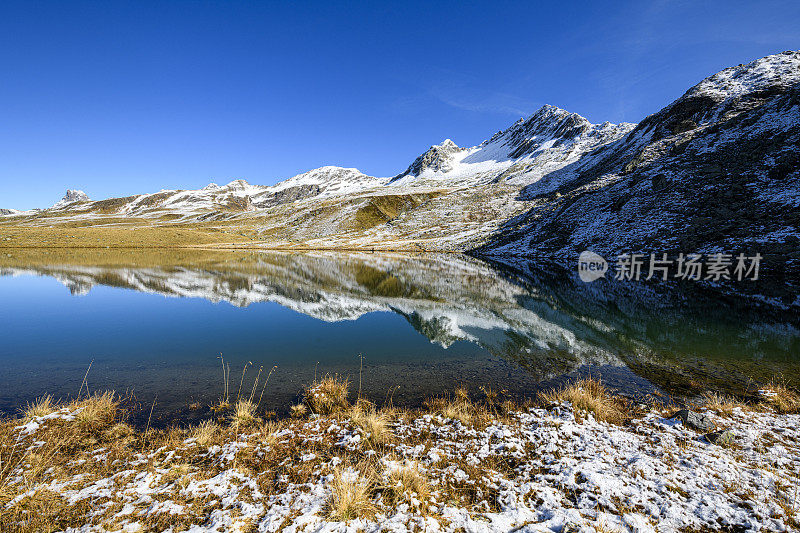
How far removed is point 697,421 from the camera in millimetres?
9039

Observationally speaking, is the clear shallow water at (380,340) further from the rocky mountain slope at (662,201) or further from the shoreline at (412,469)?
the rocky mountain slope at (662,201)

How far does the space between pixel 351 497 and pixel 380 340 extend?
1284 centimetres

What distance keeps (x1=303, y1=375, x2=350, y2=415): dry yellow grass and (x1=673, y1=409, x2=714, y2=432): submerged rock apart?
1058 centimetres

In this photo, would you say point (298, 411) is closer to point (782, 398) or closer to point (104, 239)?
point (782, 398)

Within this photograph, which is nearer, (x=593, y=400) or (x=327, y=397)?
(x=593, y=400)

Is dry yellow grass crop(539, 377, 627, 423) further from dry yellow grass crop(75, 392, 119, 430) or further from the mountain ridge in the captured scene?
the mountain ridge

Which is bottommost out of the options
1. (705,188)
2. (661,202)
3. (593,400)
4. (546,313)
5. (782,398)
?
(593,400)

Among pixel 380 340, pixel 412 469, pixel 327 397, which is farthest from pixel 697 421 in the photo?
pixel 380 340

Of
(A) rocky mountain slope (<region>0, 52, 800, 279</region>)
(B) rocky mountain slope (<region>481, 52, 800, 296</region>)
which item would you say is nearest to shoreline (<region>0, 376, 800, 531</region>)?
(A) rocky mountain slope (<region>0, 52, 800, 279</region>)

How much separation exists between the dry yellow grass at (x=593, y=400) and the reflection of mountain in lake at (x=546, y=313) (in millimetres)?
2306

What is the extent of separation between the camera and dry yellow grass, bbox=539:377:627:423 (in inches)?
398

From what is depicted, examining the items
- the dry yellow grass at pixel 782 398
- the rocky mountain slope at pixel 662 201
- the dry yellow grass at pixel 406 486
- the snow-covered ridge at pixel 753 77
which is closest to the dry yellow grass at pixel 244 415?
the dry yellow grass at pixel 406 486

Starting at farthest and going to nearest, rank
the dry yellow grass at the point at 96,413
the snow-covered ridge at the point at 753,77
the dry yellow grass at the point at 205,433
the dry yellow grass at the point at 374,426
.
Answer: the snow-covered ridge at the point at 753,77
the dry yellow grass at the point at 96,413
the dry yellow grass at the point at 374,426
the dry yellow grass at the point at 205,433

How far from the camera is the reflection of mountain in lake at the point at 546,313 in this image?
51.6 feet
